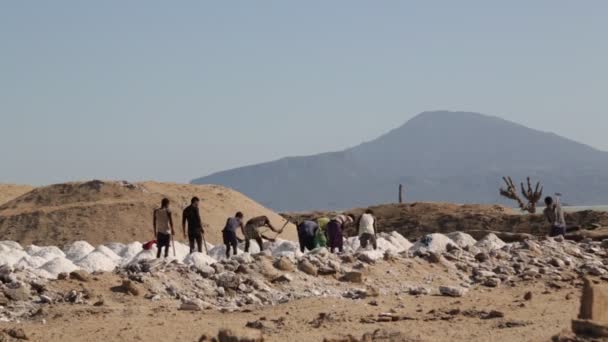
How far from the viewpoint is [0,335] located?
1084 cm

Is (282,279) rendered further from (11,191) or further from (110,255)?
(11,191)

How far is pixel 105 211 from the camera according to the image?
2944 centimetres

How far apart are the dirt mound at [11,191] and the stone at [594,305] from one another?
32.4m

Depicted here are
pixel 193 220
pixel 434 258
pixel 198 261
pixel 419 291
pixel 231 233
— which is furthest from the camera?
pixel 231 233

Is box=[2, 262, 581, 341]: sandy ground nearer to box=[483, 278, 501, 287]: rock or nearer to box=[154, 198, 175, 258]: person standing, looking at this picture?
box=[483, 278, 501, 287]: rock

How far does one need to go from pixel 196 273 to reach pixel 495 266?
5.44 m

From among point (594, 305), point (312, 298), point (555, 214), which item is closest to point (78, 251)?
point (312, 298)

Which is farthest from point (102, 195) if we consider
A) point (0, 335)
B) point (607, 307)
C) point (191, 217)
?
point (607, 307)

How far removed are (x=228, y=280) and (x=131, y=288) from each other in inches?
52.6

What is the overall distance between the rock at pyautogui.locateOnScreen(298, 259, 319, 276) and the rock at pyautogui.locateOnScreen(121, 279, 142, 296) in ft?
8.69

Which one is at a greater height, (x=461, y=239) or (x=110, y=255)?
(x=461, y=239)

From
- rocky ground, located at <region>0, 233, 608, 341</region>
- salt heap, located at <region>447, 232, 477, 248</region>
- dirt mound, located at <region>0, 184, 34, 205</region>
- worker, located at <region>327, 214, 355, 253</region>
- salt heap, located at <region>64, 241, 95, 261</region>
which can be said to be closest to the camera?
rocky ground, located at <region>0, 233, 608, 341</region>

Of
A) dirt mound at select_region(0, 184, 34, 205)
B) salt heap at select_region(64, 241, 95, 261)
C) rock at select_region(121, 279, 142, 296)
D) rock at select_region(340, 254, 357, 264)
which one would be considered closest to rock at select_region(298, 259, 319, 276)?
rock at select_region(340, 254, 357, 264)

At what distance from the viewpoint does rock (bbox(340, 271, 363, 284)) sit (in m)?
15.1
